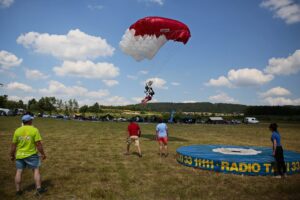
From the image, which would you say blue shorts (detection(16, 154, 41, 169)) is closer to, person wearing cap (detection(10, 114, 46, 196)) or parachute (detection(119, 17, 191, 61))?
person wearing cap (detection(10, 114, 46, 196))

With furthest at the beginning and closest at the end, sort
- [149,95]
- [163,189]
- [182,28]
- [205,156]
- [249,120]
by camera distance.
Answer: [249,120], [149,95], [182,28], [205,156], [163,189]

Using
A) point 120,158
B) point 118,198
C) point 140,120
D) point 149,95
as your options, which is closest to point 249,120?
point 140,120

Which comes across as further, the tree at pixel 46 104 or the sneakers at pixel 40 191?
the tree at pixel 46 104

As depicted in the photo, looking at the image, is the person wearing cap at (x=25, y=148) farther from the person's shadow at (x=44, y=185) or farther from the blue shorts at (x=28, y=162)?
the person's shadow at (x=44, y=185)

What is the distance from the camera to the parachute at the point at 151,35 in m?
16.7

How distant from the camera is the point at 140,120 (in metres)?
61.2

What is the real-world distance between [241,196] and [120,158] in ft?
21.2

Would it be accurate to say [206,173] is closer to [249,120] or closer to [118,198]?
[118,198]

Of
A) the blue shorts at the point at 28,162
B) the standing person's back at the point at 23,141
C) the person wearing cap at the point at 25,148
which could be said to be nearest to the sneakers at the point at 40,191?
the person wearing cap at the point at 25,148

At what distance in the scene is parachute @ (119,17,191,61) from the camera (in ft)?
54.8

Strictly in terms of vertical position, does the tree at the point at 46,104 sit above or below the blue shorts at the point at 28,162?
above

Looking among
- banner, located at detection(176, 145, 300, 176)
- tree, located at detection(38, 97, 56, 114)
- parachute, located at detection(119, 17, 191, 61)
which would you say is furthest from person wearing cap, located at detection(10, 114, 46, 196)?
tree, located at detection(38, 97, 56, 114)

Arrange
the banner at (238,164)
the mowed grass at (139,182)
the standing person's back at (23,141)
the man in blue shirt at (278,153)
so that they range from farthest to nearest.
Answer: the banner at (238,164)
the man in blue shirt at (278,153)
the mowed grass at (139,182)
the standing person's back at (23,141)

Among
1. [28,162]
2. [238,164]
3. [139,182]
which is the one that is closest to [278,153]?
[238,164]
